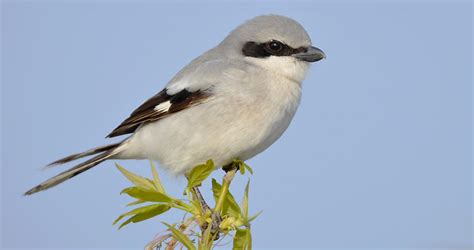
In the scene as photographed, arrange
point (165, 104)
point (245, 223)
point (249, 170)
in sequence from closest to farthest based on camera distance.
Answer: point (245, 223) < point (249, 170) < point (165, 104)

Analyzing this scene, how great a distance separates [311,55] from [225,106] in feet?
1.69

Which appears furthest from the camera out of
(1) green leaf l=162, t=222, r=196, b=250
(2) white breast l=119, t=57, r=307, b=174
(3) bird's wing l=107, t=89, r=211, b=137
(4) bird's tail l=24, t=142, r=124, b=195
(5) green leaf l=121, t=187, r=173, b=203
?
(4) bird's tail l=24, t=142, r=124, b=195

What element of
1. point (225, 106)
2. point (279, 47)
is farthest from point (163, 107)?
point (279, 47)

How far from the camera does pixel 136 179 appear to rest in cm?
199

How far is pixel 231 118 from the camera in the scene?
2812 millimetres

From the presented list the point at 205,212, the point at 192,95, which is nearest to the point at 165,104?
the point at 192,95

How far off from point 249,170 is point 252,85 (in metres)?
0.64

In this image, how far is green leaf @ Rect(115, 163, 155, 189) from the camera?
1.95 metres

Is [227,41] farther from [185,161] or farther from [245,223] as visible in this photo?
[245,223]

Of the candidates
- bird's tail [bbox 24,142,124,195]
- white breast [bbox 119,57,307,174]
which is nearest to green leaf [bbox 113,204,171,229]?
white breast [bbox 119,57,307,174]

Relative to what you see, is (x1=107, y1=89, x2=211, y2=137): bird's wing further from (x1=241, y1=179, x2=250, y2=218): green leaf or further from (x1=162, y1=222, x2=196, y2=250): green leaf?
(x1=162, y1=222, x2=196, y2=250): green leaf

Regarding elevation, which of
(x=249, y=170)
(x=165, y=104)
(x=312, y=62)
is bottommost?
(x=249, y=170)

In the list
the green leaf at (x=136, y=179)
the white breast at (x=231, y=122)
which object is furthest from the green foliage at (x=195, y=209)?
the white breast at (x=231, y=122)

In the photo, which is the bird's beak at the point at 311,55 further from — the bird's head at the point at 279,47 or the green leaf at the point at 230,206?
the green leaf at the point at 230,206
